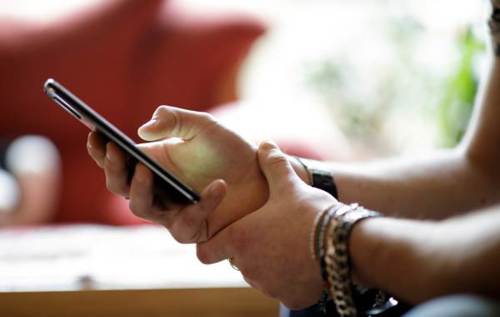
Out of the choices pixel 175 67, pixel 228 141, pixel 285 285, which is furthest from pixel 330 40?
pixel 285 285

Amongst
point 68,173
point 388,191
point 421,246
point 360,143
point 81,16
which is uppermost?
point 81,16

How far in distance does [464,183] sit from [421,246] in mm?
421

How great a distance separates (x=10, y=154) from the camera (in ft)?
5.79

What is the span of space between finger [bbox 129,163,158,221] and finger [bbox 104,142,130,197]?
2 centimetres

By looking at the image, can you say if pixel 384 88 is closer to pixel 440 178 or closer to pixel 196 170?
pixel 440 178

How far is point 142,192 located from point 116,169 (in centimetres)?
4

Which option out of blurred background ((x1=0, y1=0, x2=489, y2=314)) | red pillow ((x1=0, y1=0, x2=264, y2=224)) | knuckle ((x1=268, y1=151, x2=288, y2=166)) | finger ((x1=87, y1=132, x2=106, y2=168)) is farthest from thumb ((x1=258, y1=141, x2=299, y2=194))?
red pillow ((x1=0, y1=0, x2=264, y2=224))

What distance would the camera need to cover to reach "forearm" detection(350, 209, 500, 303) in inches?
25.2

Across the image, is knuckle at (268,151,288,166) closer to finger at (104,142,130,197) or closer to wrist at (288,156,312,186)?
wrist at (288,156,312,186)

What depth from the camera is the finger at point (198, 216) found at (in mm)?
875

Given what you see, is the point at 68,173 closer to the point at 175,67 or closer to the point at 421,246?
the point at 175,67

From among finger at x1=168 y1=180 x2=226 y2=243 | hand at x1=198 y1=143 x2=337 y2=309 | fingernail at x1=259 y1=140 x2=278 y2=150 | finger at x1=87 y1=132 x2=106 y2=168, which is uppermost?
fingernail at x1=259 y1=140 x2=278 y2=150

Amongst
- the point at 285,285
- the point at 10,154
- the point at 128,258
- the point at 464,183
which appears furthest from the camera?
the point at 10,154

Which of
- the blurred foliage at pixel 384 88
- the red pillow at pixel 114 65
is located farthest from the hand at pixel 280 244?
the blurred foliage at pixel 384 88
